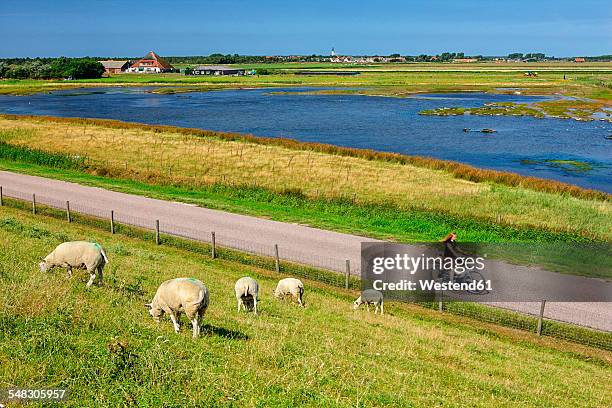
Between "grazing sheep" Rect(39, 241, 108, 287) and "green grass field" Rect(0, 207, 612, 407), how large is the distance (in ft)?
1.59

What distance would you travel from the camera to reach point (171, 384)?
32.5 ft

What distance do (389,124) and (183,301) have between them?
9017 cm

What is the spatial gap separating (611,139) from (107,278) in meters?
83.0

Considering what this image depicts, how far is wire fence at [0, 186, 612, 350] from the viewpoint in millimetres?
20381

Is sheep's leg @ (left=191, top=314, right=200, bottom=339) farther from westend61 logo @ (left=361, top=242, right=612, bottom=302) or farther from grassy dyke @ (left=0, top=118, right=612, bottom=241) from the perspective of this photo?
grassy dyke @ (left=0, top=118, right=612, bottom=241)

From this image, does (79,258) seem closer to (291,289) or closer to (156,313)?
(156,313)

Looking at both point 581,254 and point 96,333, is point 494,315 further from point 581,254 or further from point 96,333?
point 96,333

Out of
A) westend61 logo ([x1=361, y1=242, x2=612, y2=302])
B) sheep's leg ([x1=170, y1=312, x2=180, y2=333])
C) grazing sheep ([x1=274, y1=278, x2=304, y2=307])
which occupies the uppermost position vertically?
sheep's leg ([x1=170, y1=312, x2=180, y2=333])

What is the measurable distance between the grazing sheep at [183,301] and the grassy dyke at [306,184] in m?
19.7

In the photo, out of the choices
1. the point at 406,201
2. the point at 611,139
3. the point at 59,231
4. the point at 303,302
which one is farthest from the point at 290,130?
the point at 303,302

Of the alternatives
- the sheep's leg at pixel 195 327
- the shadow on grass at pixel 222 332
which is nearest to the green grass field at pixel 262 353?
the shadow on grass at pixel 222 332

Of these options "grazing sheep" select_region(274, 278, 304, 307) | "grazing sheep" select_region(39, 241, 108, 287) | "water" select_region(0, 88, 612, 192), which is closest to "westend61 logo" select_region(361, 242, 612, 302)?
"grazing sheep" select_region(274, 278, 304, 307)

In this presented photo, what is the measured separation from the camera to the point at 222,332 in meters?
14.0

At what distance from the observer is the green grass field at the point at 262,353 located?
9.92 m
